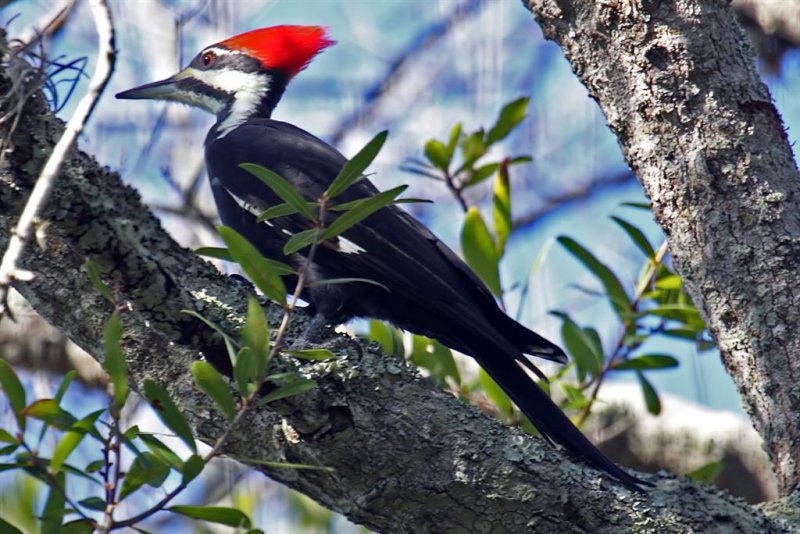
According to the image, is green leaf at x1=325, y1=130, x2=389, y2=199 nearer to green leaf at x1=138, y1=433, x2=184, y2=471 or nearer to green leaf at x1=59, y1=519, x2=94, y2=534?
green leaf at x1=138, y1=433, x2=184, y2=471

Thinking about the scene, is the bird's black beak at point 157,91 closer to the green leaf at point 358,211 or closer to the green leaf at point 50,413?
the green leaf at point 358,211

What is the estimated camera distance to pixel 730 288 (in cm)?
210

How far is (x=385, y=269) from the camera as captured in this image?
98.9 inches

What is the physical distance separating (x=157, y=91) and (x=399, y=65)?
2.75m

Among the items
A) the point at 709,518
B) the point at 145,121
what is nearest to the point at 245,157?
the point at 709,518

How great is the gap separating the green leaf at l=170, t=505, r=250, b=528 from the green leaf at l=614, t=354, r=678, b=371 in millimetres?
1580

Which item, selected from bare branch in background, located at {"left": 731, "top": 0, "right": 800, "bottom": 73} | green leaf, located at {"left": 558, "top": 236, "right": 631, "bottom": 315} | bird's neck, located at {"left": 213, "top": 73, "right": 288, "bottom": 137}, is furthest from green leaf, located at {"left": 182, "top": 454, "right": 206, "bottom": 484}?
bare branch in background, located at {"left": 731, "top": 0, "right": 800, "bottom": 73}

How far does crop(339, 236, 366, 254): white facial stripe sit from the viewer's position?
2512 mm

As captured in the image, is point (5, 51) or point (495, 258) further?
point (495, 258)

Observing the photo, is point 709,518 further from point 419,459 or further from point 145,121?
point 145,121

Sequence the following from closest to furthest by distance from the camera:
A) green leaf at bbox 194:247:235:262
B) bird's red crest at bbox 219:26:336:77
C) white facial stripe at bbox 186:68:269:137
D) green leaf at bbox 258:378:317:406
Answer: green leaf at bbox 258:378:317:406 → green leaf at bbox 194:247:235:262 → white facial stripe at bbox 186:68:269:137 → bird's red crest at bbox 219:26:336:77

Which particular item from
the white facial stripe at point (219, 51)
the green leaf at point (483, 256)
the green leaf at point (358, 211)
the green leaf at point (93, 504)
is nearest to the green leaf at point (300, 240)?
the green leaf at point (358, 211)

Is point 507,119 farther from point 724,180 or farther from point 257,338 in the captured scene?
point 257,338

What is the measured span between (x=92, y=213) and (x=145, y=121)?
3.49 metres
